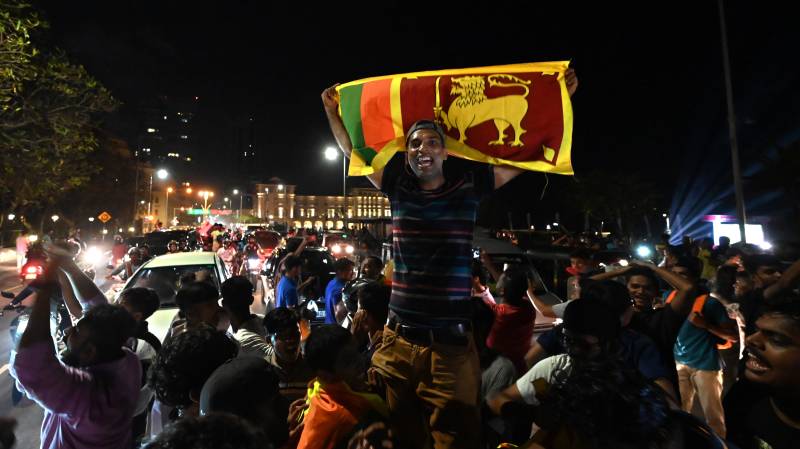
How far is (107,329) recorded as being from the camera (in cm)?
229

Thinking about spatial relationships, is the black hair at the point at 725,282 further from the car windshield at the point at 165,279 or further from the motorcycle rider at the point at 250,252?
the motorcycle rider at the point at 250,252

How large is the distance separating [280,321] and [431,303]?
50.5 inches

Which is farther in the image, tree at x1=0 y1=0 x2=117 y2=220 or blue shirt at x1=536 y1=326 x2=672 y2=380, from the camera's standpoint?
tree at x1=0 y1=0 x2=117 y2=220

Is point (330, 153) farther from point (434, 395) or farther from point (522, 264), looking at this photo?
point (434, 395)

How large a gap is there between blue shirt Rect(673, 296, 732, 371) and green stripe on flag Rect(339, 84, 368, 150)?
3.62 m

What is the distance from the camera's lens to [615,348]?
2648 millimetres

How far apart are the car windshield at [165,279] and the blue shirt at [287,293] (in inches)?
38.3

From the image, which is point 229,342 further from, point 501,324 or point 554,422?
point 501,324

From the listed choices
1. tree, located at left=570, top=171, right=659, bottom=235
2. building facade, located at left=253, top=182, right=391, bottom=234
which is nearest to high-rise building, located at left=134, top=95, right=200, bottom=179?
building facade, located at left=253, top=182, right=391, bottom=234

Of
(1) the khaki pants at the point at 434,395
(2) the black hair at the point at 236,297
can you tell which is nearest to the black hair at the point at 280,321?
(2) the black hair at the point at 236,297

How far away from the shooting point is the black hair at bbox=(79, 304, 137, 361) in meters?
2.25

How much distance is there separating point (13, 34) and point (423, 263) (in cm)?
1583

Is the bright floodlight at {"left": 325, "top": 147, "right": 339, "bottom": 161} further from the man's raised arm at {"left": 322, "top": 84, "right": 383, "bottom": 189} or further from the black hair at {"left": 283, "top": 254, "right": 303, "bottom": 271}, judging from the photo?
the man's raised arm at {"left": 322, "top": 84, "right": 383, "bottom": 189}

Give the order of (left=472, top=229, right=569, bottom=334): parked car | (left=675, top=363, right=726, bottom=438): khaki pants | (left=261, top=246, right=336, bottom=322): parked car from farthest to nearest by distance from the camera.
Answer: (left=261, top=246, right=336, bottom=322): parked car → (left=472, top=229, right=569, bottom=334): parked car → (left=675, top=363, right=726, bottom=438): khaki pants
